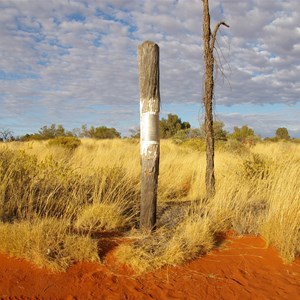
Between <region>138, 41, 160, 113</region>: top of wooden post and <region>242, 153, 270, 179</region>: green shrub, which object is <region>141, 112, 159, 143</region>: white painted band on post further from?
<region>242, 153, 270, 179</region>: green shrub

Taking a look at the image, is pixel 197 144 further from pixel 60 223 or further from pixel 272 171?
pixel 60 223

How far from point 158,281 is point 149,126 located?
7.40 feet

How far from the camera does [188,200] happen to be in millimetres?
8094

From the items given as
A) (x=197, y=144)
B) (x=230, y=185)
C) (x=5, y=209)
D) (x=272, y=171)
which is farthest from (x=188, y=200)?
(x=197, y=144)

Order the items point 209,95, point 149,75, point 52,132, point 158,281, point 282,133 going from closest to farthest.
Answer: point 158,281 < point 149,75 < point 209,95 < point 52,132 < point 282,133

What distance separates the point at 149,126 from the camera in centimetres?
551

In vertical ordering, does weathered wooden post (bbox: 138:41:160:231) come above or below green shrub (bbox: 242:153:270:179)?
above

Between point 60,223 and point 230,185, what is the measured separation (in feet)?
13.3

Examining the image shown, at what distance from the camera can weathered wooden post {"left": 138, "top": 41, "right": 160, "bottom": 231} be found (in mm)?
5465

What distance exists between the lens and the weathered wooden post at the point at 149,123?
5.46 m

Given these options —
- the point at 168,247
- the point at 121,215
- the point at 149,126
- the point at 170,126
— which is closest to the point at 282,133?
the point at 170,126

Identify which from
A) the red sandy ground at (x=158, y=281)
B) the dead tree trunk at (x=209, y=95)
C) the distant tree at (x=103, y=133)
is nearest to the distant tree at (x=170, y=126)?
the distant tree at (x=103, y=133)

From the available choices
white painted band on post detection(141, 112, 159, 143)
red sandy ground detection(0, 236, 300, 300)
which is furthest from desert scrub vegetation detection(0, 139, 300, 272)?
white painted band on post detection(141, 112, 159, 143)

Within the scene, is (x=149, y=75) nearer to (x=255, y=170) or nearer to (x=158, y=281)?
(x=158, y=281)
